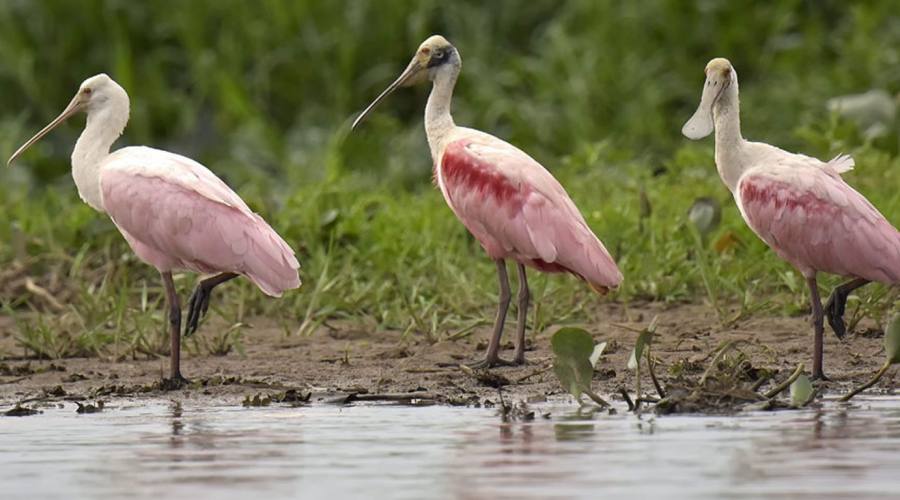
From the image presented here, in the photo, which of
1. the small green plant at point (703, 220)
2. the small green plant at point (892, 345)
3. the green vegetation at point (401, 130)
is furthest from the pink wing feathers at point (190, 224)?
the small green plant at point (892, 345)

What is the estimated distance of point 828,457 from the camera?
6.16m

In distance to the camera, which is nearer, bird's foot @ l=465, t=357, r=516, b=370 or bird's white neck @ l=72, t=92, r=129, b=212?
bird's foot @ l=465, t=357, r=516, b=370

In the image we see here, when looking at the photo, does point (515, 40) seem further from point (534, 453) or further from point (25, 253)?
point (534, 453)

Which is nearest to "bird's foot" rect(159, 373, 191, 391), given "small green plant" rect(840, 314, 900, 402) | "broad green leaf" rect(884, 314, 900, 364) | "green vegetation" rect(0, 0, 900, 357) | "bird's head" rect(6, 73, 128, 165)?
"green vegetation" rect(0, 0, 900, 357)

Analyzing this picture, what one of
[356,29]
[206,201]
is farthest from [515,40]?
[206,201]

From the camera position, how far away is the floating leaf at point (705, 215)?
9.95m

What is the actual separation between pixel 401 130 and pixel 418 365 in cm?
625

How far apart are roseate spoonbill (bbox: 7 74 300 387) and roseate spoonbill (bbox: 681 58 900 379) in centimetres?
185

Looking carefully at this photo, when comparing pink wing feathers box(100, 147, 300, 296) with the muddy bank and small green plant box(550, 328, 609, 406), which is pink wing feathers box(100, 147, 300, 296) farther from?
small green plant box(550, 328, 609, 406)

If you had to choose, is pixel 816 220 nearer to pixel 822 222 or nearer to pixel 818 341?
pixel 822 222

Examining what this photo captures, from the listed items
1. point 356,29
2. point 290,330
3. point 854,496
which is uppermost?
point 356,29

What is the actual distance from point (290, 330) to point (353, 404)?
77.8 inches

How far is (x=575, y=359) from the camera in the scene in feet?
24.1

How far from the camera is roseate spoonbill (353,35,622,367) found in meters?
8.69
